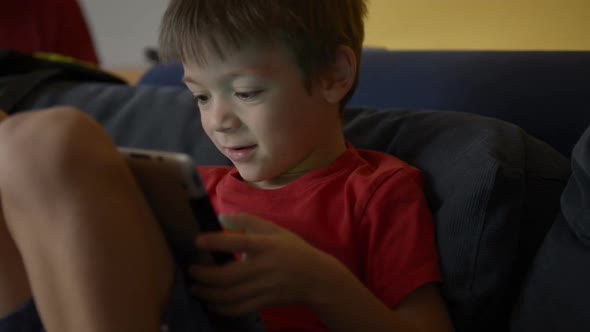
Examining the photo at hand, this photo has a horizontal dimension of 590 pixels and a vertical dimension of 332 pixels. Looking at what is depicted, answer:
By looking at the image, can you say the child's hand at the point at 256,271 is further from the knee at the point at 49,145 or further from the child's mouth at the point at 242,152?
the child's mouth at the point at 242,152

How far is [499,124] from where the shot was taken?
2.63 feet

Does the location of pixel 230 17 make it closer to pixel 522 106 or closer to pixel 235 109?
pixel 235 109

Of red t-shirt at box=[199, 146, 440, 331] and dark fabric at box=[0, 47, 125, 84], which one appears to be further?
dark fabric at box=[0, 47, 125, 84]

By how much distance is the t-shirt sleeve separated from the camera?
2.17 feet

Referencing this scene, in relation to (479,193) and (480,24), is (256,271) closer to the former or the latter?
(479,193)

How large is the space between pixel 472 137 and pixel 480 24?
0.61m

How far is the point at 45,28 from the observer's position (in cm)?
202

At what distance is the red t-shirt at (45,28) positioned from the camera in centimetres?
197

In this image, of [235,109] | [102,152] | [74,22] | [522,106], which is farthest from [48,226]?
[74,22]

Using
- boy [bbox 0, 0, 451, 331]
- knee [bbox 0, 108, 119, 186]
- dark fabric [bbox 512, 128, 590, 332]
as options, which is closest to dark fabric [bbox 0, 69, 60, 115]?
boy [bbox 0, 0, 451, 331]

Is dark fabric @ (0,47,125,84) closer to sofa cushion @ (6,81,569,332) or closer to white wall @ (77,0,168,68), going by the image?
sofa cushion @ (6,81,569,332)

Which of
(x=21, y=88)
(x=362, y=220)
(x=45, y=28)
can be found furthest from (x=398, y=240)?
(x=45, y=28)

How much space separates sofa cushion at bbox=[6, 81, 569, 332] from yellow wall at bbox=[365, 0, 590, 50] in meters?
0.47

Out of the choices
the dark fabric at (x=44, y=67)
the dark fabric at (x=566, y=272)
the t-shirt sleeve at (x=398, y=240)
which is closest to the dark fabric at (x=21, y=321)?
the t-shirt sleeve at (x=398, y=240)
